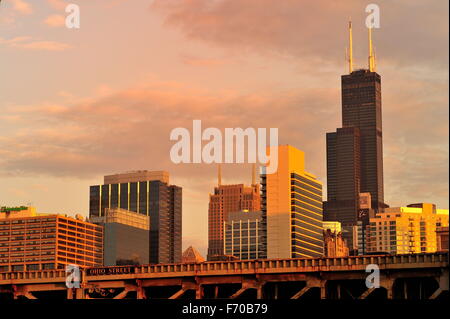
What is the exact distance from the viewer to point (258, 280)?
14350cm

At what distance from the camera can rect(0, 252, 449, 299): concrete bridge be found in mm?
133625

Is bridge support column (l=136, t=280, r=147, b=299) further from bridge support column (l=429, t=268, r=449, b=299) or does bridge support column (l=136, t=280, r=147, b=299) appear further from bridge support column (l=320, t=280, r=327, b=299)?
bridge support column (l=429, t=268, r=449, b=299)

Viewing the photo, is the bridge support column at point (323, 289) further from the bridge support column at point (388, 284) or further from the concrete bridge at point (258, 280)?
the bridge support column at point (388, 284)

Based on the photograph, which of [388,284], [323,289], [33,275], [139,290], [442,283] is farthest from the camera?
[33,275]

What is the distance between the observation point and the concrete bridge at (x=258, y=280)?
134 metres

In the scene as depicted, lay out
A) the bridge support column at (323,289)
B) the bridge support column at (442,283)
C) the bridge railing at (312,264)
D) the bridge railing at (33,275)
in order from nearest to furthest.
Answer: the bridge support column at (442,283) < the bridge railing at (312,264) < the bridge support column at (323,289) < the bridge railing at (33,275)

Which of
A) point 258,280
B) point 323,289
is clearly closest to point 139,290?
point 258,280

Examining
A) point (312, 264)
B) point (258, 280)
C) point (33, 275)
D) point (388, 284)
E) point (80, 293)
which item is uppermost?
point (312, 264)

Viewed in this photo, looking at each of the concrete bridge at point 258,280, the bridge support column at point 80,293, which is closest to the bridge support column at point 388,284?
the concrete bridge at point 258,280

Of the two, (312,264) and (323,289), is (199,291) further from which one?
(323,289)
